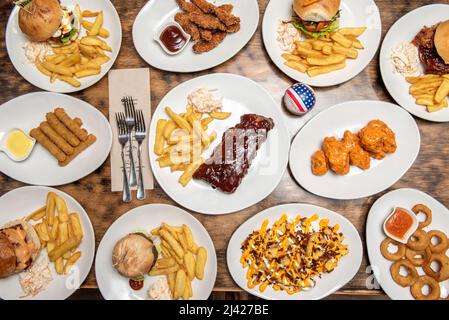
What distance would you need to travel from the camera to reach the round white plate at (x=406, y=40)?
9.36 feet

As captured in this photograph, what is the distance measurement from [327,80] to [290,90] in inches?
13.2

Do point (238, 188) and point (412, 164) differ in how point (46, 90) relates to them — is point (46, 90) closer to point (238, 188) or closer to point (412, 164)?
point (238, 188)

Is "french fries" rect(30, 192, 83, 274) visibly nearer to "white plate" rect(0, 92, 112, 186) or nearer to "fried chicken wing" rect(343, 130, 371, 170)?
"white plate" rect(0, 92, 112, 186)

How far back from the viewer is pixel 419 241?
2.80m

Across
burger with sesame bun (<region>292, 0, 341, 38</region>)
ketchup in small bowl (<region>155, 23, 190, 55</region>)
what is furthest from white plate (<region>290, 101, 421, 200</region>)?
ketchup in small bowl (<region>155, 23, 190, 55</region>)

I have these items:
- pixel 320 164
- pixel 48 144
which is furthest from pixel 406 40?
pixel 48 144

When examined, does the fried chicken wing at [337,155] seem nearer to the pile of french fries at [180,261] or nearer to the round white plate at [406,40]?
the round white plate at [406,40]

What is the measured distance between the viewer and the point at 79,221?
292 cm

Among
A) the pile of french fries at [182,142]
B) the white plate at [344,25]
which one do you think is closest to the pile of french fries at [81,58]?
the pile of french fries at [182,142]

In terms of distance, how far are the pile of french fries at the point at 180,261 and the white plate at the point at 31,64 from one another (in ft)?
4.38

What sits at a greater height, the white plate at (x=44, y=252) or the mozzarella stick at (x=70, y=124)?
the mozzarella stick at (x=70, y=124)

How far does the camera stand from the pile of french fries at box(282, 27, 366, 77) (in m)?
2.85

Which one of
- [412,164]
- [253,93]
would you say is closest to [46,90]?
[253,93]

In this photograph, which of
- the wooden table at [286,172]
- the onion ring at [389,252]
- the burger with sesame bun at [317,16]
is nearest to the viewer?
the burger with sesame bun at [317,16]
